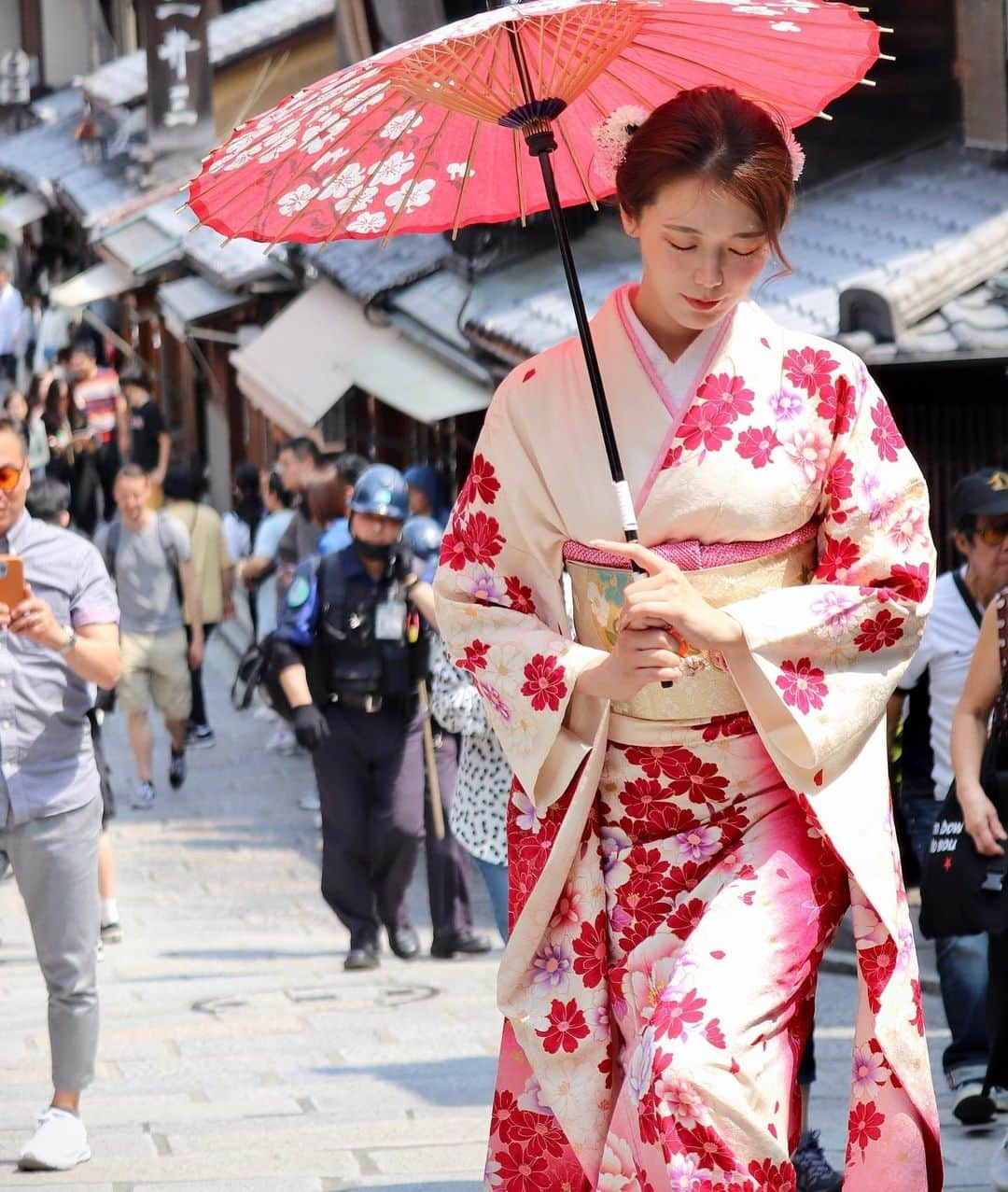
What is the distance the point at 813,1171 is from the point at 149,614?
8.20 metres

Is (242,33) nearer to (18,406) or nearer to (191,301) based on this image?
(18,406)

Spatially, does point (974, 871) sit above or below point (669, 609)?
below

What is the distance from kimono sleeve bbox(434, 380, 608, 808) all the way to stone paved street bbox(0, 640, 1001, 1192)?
1745 millimetres

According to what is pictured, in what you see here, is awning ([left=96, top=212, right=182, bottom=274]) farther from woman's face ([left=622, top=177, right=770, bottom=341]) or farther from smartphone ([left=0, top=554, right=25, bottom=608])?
woman's face ([left=622, top=177, right=770, bottom=341])

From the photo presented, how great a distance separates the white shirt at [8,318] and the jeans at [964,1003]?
21.8 metres

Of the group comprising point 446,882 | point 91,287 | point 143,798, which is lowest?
point 91,287

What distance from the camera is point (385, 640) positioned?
865cm

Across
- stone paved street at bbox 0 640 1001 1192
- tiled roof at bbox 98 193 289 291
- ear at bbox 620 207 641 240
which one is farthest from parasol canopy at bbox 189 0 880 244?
tiled roof at bbox 98 193 289 291

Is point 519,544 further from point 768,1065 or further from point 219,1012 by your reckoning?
point 219,1012

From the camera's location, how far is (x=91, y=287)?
26219 mm

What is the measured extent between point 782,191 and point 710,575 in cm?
70

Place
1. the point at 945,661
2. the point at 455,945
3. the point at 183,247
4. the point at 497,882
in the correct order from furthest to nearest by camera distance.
→ the point at 183,247 → the point at 455,945 → the point at 497,882 → the point at 945,661

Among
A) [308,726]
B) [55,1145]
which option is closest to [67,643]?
[55,1145]

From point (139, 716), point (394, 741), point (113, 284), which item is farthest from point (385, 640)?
point (113, 284)
